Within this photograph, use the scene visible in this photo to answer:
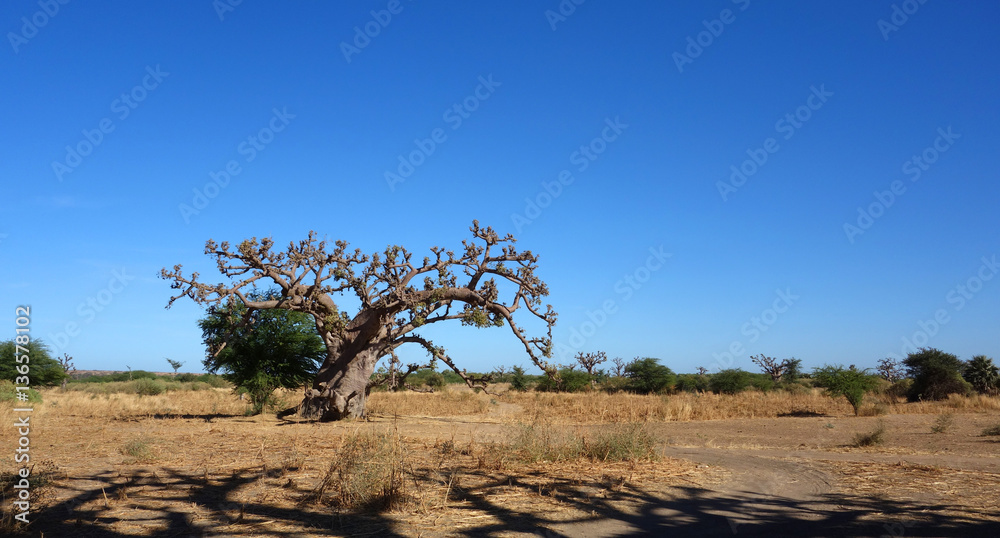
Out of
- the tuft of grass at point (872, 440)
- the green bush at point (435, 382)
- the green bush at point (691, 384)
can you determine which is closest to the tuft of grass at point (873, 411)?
the tuft of grass at point (872, 440)

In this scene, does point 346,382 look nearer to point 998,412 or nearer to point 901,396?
point 998,412

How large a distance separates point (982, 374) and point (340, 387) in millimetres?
34436

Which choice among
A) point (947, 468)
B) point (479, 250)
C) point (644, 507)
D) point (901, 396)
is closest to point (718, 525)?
point (644, 507)

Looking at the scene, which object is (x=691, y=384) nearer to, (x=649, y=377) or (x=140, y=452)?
(x=649, y=377)

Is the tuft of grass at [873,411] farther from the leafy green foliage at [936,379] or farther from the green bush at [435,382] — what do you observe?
the green bush at [435,382]

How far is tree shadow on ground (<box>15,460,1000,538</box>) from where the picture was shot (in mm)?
5367

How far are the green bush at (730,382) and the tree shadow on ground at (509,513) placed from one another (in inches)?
1386

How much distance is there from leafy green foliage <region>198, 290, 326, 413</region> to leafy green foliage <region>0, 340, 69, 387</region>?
1515cm

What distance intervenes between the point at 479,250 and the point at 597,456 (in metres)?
8.40

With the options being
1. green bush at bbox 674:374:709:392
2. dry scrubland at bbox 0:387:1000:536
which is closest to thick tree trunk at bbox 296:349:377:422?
dry scrubland at bbox 0:387:1000:536

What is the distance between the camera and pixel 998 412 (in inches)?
784

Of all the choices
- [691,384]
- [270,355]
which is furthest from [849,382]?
[691,384]

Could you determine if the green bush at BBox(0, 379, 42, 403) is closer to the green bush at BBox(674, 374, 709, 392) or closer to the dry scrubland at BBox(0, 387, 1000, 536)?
the dry scrubland at BBox(0, 387, 1000, 536)

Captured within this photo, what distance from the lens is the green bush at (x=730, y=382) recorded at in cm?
3994
